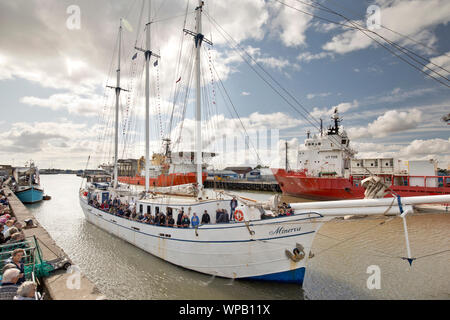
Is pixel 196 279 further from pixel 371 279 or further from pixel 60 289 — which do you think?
pixel 371 279

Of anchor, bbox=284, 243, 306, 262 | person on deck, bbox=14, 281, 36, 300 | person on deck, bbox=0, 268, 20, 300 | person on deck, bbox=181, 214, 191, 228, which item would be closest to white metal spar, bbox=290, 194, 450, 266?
anchor, bbox=284, 243, 306, 262

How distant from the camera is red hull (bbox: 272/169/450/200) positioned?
2084cm

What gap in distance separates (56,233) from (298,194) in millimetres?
25522

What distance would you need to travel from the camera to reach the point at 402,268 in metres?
9.03

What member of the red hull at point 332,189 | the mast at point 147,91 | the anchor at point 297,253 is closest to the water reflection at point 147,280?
the anchor at point 297,253

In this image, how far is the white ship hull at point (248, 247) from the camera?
741cm

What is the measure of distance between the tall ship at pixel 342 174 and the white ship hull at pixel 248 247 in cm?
1041

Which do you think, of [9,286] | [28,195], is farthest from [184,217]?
[28,195]

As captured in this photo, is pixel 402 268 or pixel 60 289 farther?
pixel 402 268

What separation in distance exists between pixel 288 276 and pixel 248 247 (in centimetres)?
182

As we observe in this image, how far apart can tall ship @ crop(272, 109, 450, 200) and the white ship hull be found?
10408mm

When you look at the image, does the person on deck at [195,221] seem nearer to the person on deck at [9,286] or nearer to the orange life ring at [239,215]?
the orange life ring at [239,215]

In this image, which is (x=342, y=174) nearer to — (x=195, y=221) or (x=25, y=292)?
(x=195, y=221)

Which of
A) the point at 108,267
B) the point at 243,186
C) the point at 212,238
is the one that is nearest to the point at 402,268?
the point at 212,238
